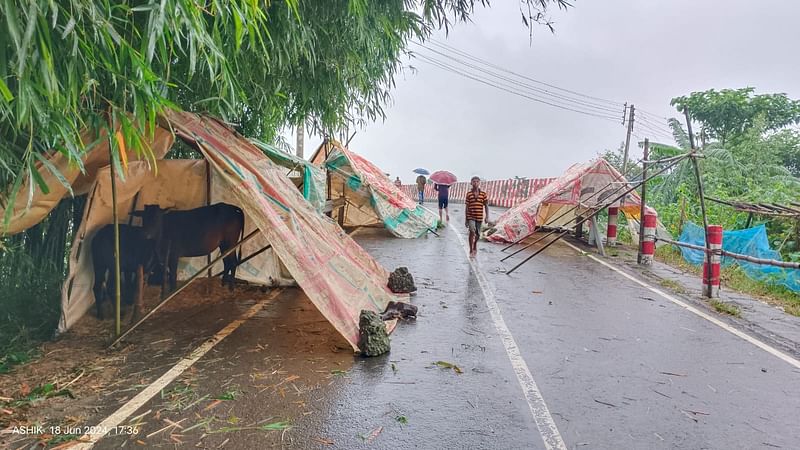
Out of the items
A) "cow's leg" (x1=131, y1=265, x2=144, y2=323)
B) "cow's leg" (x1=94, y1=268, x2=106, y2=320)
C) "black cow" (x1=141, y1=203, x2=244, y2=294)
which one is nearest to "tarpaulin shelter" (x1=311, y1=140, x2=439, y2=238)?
"black cow" (x1=141, y1=203, x2=244, y2=294)

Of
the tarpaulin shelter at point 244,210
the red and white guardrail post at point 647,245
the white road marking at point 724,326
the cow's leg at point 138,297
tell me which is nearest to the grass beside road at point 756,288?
the white road marking at point 724,326

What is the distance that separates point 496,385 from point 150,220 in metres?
4.72

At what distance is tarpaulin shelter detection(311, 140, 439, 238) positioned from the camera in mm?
14805

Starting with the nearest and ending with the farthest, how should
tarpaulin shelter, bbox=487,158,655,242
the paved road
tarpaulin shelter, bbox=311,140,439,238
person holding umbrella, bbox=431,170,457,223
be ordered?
the paved road
tarpaulin shelter, bbox=487,158,655,242
tarpaulin shelter, bbox=311,140,439,238
person holding umbrella, bbox=431,170,457,223

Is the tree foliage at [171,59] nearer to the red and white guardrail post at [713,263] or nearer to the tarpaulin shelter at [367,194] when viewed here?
the red and white guardrail post at [713,263]

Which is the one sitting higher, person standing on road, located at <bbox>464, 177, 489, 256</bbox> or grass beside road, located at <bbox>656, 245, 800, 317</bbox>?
Result: person standing on road, located at <bbox>464, 177, 489, 256</bbox>

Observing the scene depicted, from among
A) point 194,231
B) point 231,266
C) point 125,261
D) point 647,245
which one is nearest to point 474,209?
point 647,245

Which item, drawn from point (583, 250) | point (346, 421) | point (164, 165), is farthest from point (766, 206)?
point (164, 165)

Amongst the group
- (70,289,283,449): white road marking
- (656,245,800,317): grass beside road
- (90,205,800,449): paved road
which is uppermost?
(656,245,800,317): grass beside road

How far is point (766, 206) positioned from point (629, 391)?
→ 7.42m

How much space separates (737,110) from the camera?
25141 mm

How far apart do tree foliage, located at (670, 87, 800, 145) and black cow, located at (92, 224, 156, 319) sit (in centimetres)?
2556

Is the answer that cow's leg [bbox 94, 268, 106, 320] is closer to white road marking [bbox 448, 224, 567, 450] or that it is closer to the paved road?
the paved road

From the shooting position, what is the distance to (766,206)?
9602 millimetres
